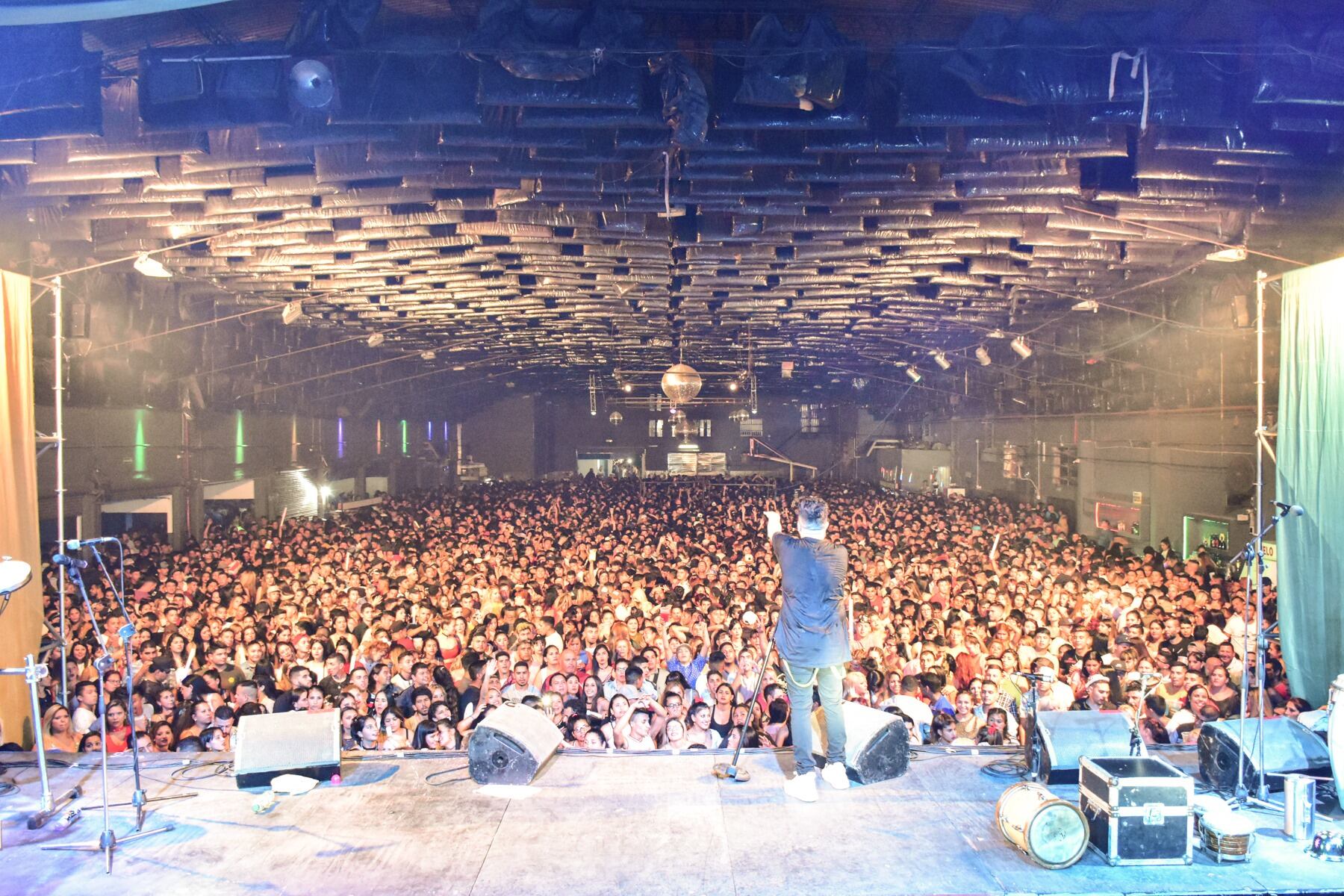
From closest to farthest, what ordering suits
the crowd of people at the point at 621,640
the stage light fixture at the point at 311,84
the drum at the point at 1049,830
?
the drum at the point at 1049,830, the stage light fixture at the point at 311,84, the crowd of people at the point at 621,640

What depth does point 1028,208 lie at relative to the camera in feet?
21.2

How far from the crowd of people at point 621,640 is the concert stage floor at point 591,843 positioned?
1.75 ft

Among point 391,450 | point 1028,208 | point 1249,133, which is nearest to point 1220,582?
point 1028,208

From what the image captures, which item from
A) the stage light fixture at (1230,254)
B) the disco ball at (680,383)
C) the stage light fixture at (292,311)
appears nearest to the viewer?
the stage light fixture at (1230,254)

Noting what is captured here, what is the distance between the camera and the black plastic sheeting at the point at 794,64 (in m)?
4.12

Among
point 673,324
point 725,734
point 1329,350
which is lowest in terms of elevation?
point 725,734

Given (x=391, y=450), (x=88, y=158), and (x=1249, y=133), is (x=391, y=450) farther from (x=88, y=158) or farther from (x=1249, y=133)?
(x=1249, y=133)

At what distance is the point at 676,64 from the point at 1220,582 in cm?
933

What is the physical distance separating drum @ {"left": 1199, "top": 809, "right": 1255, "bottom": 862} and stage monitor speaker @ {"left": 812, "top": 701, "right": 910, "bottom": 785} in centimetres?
127

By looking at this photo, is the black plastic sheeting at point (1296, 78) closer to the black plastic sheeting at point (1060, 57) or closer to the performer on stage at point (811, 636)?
the black plastic sheeting at point (1060, 57)

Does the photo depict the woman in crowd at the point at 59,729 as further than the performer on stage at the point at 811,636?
Yes

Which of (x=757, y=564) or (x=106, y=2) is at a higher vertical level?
(x=106, y=2)

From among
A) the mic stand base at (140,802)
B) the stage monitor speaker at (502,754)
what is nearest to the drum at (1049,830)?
the stage monitor speaker at (502,754)

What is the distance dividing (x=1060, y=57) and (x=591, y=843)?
4.37 m
